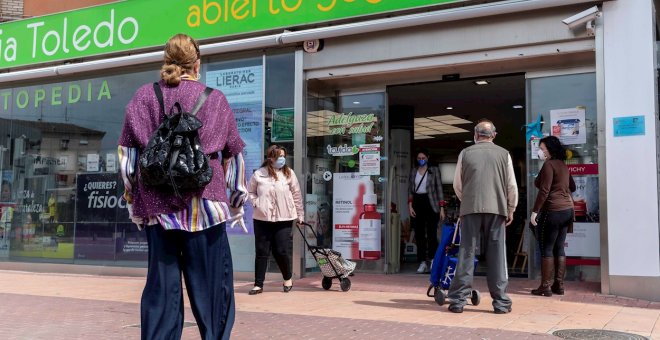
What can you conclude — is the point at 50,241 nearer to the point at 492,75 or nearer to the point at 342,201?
the point at 342,201

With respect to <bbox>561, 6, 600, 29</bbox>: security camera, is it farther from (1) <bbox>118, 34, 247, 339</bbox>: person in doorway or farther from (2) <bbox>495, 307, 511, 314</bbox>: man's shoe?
(1) <bbox>118, 34, 247, 339</bbox>: person in doorway

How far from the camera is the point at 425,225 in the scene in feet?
35.3

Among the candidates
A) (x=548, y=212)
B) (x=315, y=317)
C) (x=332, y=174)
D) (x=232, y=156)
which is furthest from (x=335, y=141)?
(x=232, y=156)

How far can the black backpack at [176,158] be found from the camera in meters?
2.96

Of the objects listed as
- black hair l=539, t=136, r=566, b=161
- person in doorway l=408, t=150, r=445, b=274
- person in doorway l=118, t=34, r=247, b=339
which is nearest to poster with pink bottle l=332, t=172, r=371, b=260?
person in doorway l=408, t=150, r=445, b=274

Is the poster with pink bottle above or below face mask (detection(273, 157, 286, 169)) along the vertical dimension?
below

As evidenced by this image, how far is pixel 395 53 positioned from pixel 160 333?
260 inches

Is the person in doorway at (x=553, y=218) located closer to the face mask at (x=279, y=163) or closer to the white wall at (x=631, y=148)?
the white wall at (x=631, y=148)

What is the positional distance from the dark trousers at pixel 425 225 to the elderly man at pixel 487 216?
4.03 meters

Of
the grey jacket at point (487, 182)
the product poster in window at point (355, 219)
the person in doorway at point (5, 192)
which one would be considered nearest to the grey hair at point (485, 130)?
the grey jacket at point (487, 182)

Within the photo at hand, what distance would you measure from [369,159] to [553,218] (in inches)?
126

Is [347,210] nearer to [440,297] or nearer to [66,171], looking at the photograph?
[440,297]

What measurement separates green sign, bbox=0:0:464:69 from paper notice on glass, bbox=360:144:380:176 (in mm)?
2011

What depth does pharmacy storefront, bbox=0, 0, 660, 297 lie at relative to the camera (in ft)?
24.8
